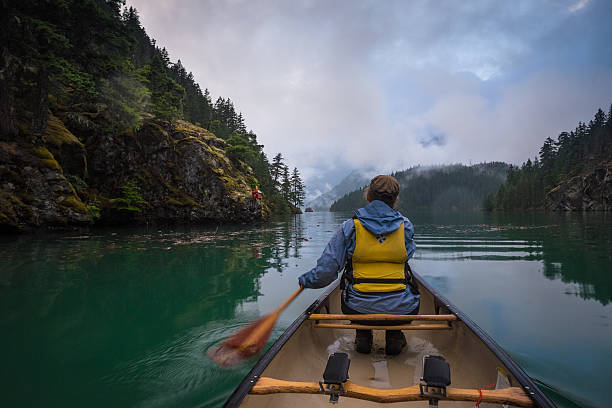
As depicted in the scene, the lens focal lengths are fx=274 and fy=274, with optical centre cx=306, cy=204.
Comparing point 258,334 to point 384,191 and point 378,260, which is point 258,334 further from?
point 384,191

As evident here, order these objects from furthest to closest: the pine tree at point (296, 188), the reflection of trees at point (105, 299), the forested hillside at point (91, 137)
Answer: the pine tree at point (296, 188), the forested hillside at point (91, 137), the reflection of trees at point (105, 299)

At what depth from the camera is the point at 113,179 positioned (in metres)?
22.3

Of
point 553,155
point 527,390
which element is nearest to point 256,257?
point 527,390

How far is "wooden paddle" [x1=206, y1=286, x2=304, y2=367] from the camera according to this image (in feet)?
13.1

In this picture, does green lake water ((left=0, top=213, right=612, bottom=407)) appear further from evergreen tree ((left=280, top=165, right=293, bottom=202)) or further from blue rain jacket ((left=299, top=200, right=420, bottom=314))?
evergreen tree ((left=280, top=165, right=293, bottom=202))

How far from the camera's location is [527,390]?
205cm

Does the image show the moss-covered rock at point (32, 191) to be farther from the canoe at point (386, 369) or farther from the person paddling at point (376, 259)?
the person paddling at point (376, 259)

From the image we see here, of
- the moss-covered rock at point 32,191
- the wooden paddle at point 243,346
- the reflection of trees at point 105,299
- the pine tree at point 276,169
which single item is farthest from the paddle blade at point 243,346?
the pine tree at point 276,169

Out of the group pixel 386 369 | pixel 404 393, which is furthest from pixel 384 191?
pixel 386 369

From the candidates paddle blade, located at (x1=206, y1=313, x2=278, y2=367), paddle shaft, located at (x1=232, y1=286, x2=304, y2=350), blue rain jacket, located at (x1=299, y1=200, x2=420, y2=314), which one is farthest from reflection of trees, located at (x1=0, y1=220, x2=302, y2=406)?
blue rain jacket, located at (x1=299, y1=200, x2=420, y2=314)

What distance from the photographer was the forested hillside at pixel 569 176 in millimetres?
56750

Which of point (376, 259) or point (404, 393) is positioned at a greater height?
point (376, 259)

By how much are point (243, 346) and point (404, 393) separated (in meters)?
2.92

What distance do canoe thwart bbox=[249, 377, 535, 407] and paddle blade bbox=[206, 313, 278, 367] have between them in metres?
2.09
